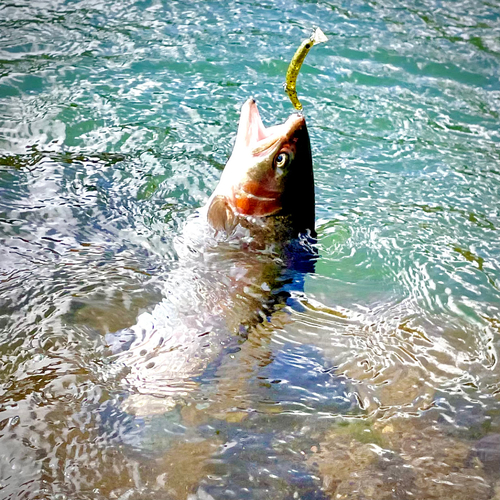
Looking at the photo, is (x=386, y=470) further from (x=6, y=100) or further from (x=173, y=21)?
(x=173, y=21)

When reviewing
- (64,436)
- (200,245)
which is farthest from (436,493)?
(200,245)

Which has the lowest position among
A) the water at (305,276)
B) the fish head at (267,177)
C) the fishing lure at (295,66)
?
the water at (305,276)

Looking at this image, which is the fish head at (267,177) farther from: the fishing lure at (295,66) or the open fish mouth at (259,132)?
the fishing lure at (295,66)

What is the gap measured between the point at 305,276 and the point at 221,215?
0.65m

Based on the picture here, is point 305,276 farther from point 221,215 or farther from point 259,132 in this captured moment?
point 259,132

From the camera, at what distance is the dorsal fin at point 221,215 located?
322cm

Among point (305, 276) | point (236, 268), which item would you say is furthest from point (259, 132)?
point (305, 276)

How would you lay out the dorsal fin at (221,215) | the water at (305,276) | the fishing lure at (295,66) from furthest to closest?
the dorsal fin at (221,215) → the fishing lure at (295,66) → the water at (305,276)

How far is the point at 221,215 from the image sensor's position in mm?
3264

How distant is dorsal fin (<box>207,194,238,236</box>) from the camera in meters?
3.22

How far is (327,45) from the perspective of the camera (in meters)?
6.55

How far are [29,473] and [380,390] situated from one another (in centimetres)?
166

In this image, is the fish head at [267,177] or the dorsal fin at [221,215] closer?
the fish head at [267,177]

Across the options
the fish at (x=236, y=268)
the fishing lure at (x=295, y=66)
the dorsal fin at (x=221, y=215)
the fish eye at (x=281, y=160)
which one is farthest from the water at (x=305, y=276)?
the fishing lure at (x=295, y=66)
